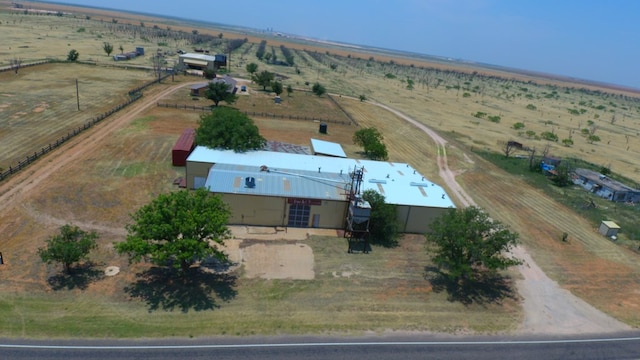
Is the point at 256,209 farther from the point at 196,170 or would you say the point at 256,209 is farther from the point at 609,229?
the point at 609,229

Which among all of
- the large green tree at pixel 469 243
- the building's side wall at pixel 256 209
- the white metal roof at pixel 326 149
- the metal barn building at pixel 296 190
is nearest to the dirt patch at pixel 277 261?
the building's side wall at pixel 256 209

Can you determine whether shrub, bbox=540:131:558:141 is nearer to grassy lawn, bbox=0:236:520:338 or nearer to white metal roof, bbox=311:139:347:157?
white metal roof, bbox=311:139:347:157

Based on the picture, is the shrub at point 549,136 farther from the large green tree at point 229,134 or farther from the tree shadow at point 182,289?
the tree shadow at point 182,289

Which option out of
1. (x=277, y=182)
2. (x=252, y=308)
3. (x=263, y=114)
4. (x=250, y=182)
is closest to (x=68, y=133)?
(x=263, y=114)

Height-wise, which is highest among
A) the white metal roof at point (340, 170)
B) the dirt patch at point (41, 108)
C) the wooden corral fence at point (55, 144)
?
the white metal roof at point (340, 170)

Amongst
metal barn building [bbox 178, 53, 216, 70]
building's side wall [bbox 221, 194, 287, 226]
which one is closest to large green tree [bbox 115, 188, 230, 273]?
building's side wall [bbox 221, 194, 287, 226]

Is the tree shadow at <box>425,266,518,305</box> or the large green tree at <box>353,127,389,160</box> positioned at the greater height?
the large green tree at <box>353,127,389,160</box>

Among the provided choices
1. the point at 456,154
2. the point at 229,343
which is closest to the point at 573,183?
the point at 456,154
